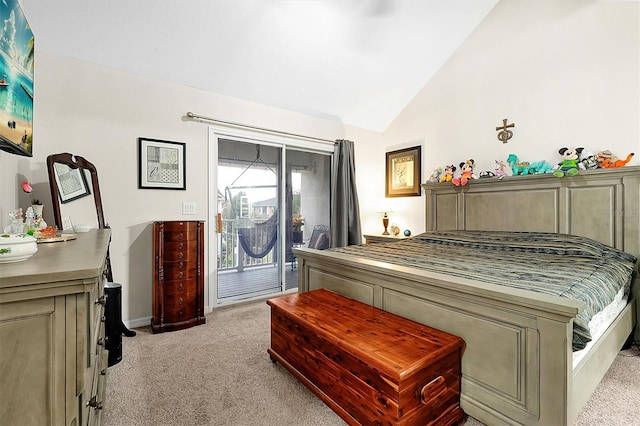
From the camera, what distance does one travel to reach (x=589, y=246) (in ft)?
7.52

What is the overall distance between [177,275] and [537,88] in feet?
13.3

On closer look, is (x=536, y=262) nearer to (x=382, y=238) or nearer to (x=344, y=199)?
(x=382, y=238)

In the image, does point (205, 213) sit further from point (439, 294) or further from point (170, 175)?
point (439, 294)

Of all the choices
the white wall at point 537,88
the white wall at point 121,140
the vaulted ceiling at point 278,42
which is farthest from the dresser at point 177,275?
the white wall at point 537,88

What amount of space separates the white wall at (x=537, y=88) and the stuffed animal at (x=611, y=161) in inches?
3.6

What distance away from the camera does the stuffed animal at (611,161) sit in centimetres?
250

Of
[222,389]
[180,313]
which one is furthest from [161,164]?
[222,389]

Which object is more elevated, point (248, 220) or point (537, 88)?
point (537, 88)

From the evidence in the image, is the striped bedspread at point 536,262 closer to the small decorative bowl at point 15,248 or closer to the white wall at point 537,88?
the white wall at point 537,88

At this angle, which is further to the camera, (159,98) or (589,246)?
(159,98)

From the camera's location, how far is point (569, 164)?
8.94 ft

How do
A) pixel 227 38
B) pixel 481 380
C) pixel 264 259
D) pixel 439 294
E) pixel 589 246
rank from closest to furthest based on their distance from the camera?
1. pixel 481 380
2. pixel 439 294
3. pixel 589 246
4. pixel 227 38
5. pixel 264 259

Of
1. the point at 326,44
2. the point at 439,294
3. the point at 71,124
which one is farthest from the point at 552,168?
the point at 71,124

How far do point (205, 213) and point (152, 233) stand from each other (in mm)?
555
